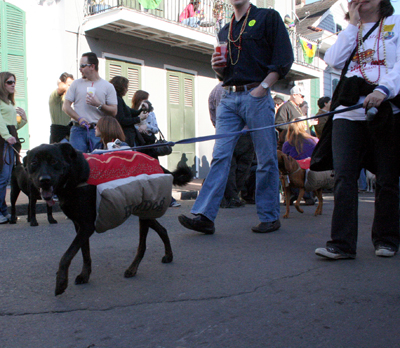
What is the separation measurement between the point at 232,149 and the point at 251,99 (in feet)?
1.73

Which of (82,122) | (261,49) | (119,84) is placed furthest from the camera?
(119,84)

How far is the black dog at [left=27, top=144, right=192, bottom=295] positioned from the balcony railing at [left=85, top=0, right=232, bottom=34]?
10320mm

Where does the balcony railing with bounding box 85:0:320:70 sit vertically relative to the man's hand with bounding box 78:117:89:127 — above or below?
above

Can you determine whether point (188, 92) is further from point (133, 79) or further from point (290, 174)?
point (290, 174)

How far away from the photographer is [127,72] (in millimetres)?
13742

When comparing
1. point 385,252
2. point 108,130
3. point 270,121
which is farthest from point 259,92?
point 385,252

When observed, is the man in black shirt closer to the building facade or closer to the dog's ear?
the dog's ear

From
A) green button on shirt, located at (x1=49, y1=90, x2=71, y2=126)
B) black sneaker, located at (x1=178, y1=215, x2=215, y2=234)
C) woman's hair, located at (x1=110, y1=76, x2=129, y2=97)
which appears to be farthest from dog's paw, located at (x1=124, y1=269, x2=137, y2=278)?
green button on shirt, located at (x1=49, y1=90, x2=71, y2=126)

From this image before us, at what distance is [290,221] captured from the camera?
584 cm

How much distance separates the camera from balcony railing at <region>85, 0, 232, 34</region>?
41.9 feet

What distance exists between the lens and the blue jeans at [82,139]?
603cm

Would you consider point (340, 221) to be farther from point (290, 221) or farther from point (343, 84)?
point (290, 221)

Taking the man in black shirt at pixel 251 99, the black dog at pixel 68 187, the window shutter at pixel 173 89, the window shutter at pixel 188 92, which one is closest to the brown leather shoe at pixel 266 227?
the man in black shirt at pixel 251 99

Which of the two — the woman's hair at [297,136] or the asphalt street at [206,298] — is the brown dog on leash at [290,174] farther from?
the asphalt street at [206,298]
